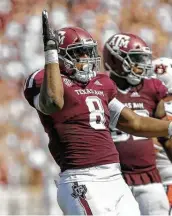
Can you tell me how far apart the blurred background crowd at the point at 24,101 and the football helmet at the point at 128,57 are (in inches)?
85.4

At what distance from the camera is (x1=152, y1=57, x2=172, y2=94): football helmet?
579 centimetres

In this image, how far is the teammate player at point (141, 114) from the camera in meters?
5.20

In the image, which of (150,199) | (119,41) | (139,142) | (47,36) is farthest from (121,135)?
(47,36)

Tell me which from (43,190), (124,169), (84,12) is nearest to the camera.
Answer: (124,169)

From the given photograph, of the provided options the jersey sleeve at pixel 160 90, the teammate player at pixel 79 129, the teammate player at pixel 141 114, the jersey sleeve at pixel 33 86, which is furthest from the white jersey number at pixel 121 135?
the jersey sleeve at pixel 33 86

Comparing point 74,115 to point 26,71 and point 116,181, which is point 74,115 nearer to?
point 116,181

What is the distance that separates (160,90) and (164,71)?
49 cm

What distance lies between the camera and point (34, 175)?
7.68m

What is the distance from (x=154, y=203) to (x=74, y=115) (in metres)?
1.58

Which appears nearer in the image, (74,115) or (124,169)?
(74,115)

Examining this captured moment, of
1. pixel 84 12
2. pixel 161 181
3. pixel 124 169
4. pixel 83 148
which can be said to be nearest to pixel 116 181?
pixel 83 148

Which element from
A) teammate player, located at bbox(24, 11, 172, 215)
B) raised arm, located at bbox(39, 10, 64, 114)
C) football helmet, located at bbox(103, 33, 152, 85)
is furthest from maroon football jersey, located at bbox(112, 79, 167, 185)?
raised arm, located at bbox(39, 10, 64, 114)

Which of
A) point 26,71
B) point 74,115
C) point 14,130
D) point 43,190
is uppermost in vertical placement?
point 74,115

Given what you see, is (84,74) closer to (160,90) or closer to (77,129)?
(77,129)
